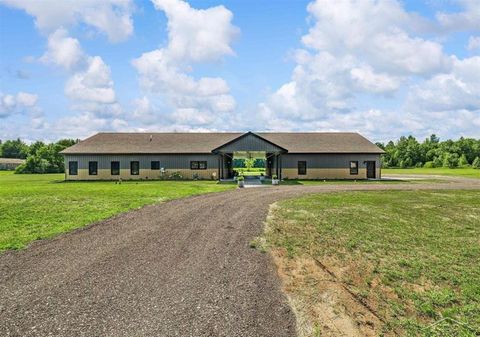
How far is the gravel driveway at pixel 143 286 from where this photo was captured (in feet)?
19.1

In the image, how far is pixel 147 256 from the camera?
9.23 meters

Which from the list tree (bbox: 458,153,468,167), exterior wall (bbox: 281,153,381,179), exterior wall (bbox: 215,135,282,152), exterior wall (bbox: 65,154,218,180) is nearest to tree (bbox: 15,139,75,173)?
exterior wall (bbox: 65,154,218,180)

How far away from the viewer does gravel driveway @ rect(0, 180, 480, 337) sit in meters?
5.82

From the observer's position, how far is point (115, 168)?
39.1 m

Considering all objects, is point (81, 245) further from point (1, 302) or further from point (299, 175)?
point (299, 175)

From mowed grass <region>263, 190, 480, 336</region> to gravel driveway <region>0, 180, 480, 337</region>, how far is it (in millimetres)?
1011

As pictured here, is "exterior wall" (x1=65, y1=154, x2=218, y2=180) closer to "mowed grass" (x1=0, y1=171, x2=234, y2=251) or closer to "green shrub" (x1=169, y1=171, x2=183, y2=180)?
"green shrub" (x1=169, y1=171, x2=183, y2=180)

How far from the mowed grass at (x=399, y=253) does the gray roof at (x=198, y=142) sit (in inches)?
897

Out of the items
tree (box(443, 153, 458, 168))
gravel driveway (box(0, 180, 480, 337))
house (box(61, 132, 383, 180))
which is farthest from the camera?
tree (box(443, 153, 458, 168))

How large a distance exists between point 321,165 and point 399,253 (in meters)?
29.6

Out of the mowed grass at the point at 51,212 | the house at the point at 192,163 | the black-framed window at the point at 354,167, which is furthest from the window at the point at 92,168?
the black-framed window at the point at 354,167

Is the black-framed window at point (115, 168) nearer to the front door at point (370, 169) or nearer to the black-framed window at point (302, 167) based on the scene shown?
the black-framed window at point (302, 167)

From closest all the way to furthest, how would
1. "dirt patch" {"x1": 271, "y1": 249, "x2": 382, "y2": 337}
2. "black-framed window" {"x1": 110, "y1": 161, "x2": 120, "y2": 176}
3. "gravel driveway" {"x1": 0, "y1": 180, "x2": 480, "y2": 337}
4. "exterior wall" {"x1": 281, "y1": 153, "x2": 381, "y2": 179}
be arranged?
1. "gravel driveway" {"x1": 0, "y1": 180, "x2": 480, "y2": 337}
2. "dirt patch" {"x1": 271, "y1": 249, "x2": 382, "y2": 337}
3. "black-framed window" {"x1": 110, "y1": 161, "x2": 120, "y2": 176}
4. "exterior wall" {"x1": 281, "y1": 153, "x2": 381, "y2": 179}

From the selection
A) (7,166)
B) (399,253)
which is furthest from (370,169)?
(7,166)
